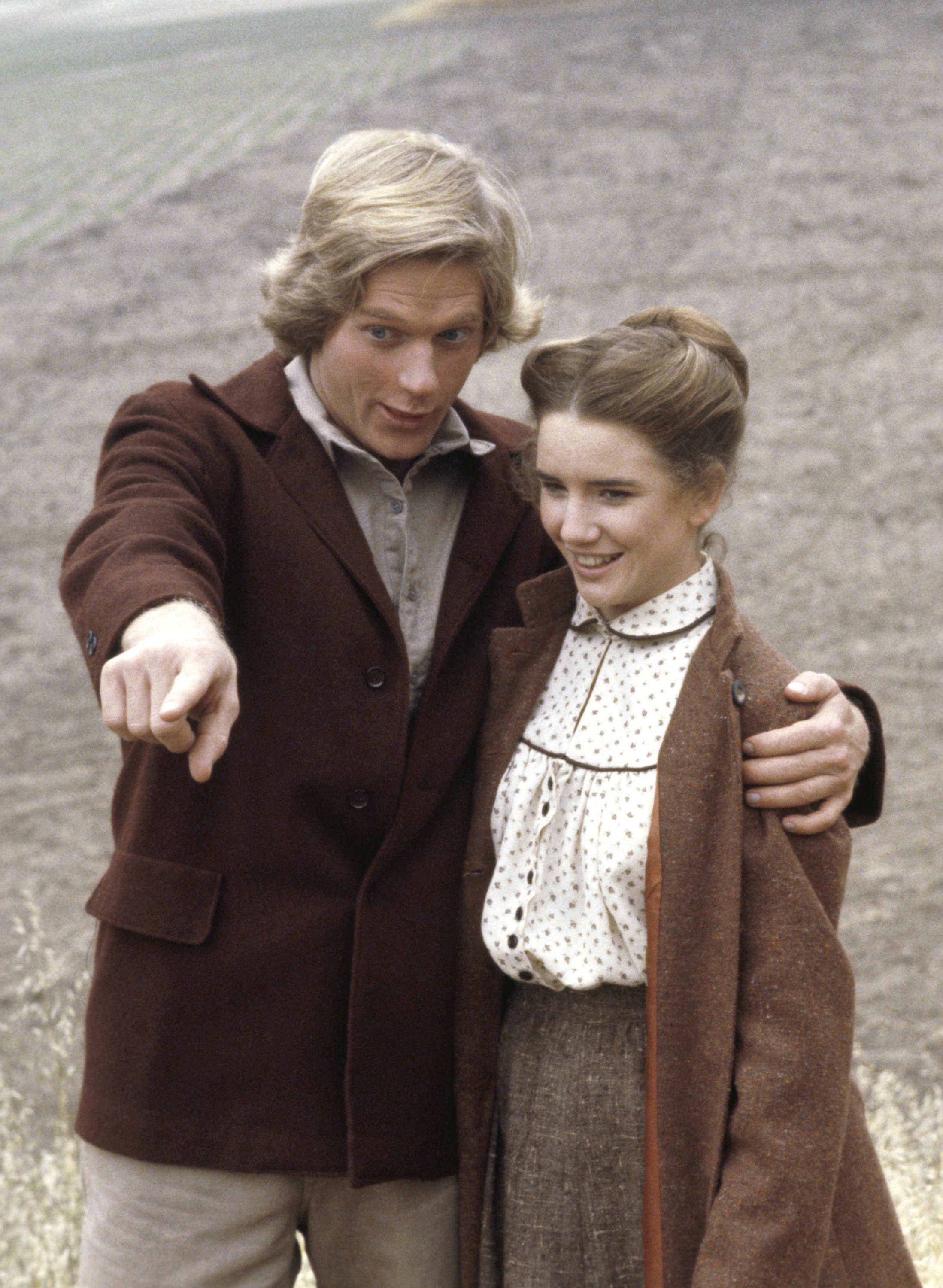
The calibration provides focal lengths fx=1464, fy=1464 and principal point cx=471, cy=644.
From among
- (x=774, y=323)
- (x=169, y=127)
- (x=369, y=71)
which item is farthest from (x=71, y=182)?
(x=774, y=323)

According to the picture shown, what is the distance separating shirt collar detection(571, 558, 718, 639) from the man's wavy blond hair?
479 mm

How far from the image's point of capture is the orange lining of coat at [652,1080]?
6.19 ft

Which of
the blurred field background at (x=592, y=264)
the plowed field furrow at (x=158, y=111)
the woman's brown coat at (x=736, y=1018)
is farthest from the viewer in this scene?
the plowed field furrow at (x=158, y=111)

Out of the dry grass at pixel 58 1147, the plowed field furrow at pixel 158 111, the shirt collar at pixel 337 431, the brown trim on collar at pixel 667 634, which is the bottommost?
the dry grass at pixel 58 1147

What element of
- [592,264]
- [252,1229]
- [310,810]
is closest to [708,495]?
[310,810]

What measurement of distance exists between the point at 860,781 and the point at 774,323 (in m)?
6.41

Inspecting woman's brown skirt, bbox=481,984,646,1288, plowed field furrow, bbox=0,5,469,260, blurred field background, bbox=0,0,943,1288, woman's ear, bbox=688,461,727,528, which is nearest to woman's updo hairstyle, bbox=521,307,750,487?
woman's ear, bbox=688,461,727,528

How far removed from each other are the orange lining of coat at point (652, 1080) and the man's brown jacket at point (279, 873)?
1.13ft

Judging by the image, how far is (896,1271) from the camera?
207 cm

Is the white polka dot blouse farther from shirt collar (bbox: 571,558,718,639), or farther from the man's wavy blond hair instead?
the man's wavy blond hair

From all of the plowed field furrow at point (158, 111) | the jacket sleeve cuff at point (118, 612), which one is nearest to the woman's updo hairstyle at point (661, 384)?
the jacket sleeve cuff at point (118, 612)

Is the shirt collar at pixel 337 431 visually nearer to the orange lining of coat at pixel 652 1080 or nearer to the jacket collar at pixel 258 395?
the jacket collar at pixel 258 395

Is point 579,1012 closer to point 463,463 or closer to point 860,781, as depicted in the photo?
point 860,781

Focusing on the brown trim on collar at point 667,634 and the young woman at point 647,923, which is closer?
the young woman at point 647,923
